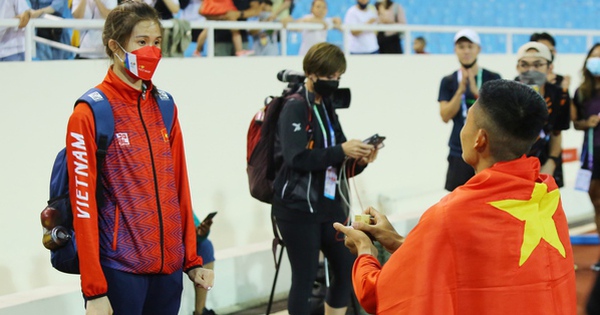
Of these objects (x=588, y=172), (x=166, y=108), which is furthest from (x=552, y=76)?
(x=166, y=108)

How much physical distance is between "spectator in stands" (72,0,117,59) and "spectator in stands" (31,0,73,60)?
0.11 m

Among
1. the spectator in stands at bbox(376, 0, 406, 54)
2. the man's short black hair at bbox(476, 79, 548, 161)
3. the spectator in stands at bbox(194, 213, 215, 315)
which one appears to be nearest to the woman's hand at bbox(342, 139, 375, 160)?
the spectator in stands at bbox(194, 213, 215, 315)

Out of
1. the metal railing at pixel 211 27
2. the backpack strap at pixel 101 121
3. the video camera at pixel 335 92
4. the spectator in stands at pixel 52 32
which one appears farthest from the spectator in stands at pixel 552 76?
the backpack strap at pixel 101 121

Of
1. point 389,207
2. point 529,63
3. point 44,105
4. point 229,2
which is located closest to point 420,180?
point 389,207

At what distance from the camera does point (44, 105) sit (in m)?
5.36

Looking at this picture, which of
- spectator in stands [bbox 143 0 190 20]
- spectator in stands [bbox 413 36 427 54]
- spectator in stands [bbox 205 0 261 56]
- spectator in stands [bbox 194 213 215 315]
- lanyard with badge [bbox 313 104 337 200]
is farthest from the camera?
spectator in stands [bbox 413 36 427 54]

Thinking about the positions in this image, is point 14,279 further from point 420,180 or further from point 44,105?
point 420,180

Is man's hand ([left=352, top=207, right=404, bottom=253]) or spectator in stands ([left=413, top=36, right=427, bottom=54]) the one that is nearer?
man's hand ([left=352, top=207, right=404, bottom=253])

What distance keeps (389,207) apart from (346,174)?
3.65m

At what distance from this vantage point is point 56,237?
2754 millimetres

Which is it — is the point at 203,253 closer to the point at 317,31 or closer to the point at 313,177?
the point at 313,177

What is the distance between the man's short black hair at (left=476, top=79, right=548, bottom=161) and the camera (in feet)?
7.50

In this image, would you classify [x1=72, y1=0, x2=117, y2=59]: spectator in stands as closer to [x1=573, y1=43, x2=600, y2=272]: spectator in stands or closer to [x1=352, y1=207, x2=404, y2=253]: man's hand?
[x1=573, y1=43, x2=600, y2=272]: spectator in stands

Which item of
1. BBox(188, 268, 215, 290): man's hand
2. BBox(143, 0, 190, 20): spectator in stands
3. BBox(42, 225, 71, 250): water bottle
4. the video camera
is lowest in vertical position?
BBox(188, 268, 215, 290): man's hand
